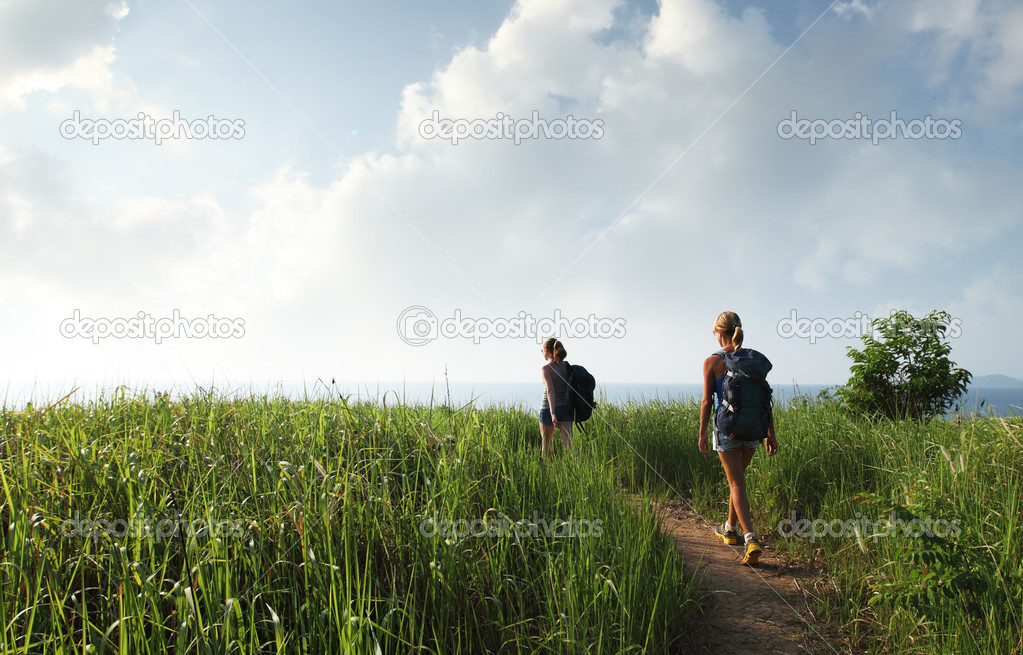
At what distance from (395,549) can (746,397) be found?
11.2 ft

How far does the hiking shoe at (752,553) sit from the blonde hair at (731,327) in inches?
73.1

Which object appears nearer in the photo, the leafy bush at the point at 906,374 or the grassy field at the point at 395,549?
the grassy field at the point at 395,549

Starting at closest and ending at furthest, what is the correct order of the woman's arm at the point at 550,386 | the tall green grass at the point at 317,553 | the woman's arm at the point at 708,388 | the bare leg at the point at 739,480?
the tall green grass at the point at 317,553
the bare leg at the point at 739,480
the woman's arm at the point at 708,388
the woman's arm at the point at 550,386

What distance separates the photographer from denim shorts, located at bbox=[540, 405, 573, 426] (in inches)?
299

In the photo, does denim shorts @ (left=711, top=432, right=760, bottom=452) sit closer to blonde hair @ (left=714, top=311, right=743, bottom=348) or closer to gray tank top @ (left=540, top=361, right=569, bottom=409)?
blonde hair @ (left=714, top=311, right=743, bottom=348)

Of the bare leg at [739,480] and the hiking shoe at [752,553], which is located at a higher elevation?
the bare leg at [739,480]

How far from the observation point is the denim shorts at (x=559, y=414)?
7.59 meters

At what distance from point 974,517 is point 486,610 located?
3659 mm

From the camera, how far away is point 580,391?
25.5 feet

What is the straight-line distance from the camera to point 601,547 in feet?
12.4

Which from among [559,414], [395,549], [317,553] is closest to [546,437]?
[559,414]

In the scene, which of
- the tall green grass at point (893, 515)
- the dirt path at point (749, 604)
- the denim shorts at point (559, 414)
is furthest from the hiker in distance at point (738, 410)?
the denim shorts at point (559, 414)

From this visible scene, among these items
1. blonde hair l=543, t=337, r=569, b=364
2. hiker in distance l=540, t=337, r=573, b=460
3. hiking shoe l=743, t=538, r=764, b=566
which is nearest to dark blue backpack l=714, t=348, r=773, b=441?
hiking shoe l=743, t=538, r=764, b=566

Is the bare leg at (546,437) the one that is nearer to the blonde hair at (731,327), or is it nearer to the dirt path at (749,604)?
the dirt path at (749,604)
